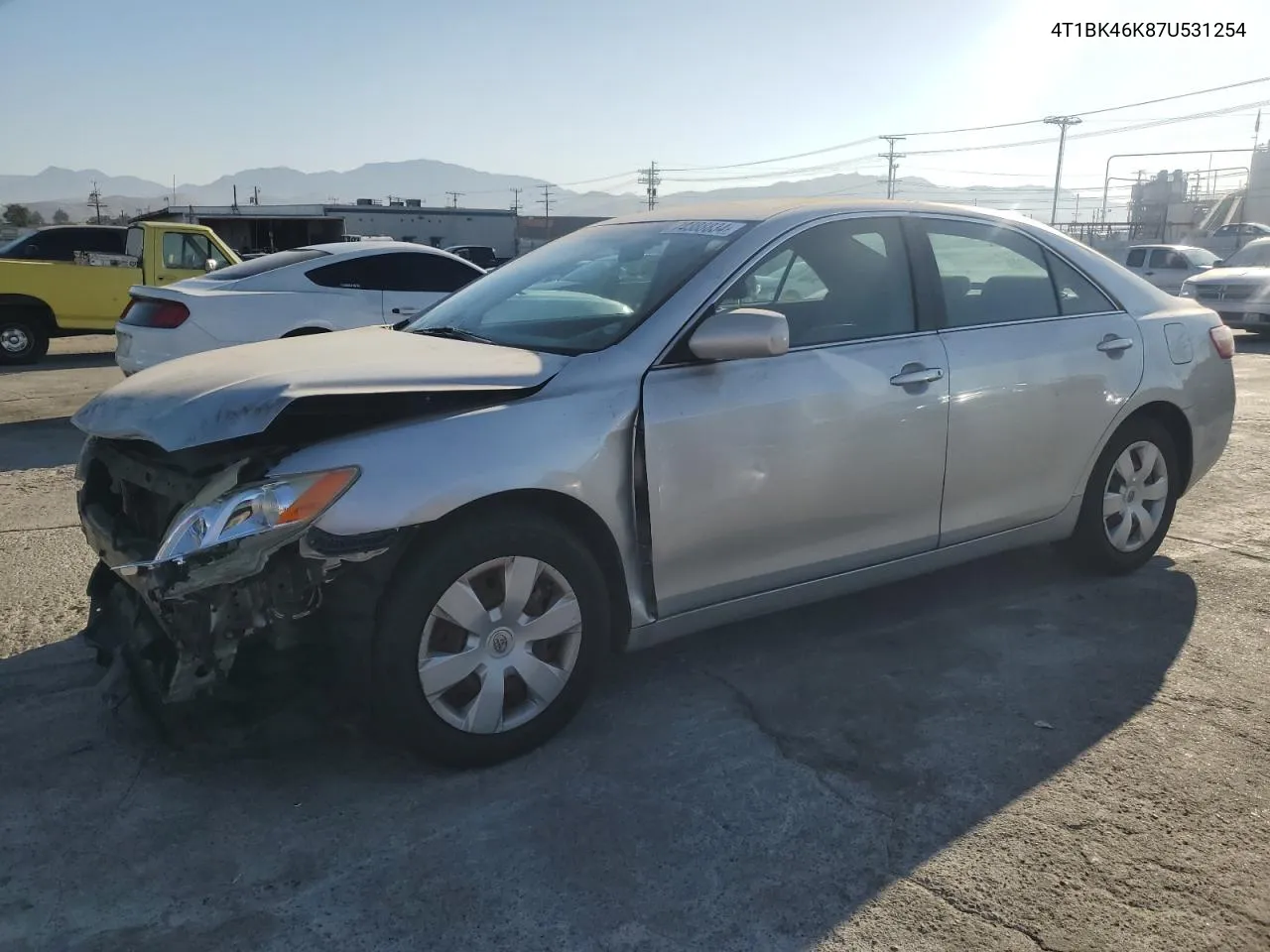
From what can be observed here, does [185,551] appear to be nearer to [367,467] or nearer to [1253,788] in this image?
[367,467]

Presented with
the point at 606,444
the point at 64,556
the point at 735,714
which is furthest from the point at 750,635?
the point at 64,556

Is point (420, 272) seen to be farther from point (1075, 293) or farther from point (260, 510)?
point (260, 510)

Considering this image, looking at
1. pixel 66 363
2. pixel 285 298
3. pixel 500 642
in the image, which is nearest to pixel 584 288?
pixel 500 642

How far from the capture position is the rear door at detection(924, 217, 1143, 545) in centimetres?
405

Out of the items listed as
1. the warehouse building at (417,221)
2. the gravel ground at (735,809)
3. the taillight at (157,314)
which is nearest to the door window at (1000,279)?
the gravel ground at (735,809)

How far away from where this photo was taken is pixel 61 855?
8.87 ft

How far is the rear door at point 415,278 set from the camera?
30.5ft

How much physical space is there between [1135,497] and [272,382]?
12.4 feet

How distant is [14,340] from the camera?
13.2 metres

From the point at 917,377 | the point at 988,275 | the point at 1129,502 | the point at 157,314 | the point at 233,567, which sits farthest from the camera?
the point at 157,314

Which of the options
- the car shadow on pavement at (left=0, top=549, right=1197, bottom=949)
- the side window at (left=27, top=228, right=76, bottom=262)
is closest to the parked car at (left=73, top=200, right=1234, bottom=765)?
the car shadow on pavement at (left=0, top=549, right=1197, bottom=949)

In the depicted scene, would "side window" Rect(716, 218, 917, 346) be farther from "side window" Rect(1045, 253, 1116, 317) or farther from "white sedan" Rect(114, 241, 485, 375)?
"white sedan" Rect(114, 241, 485, 375)

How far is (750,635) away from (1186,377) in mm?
2407

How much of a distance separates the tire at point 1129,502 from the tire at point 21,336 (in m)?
13.1
